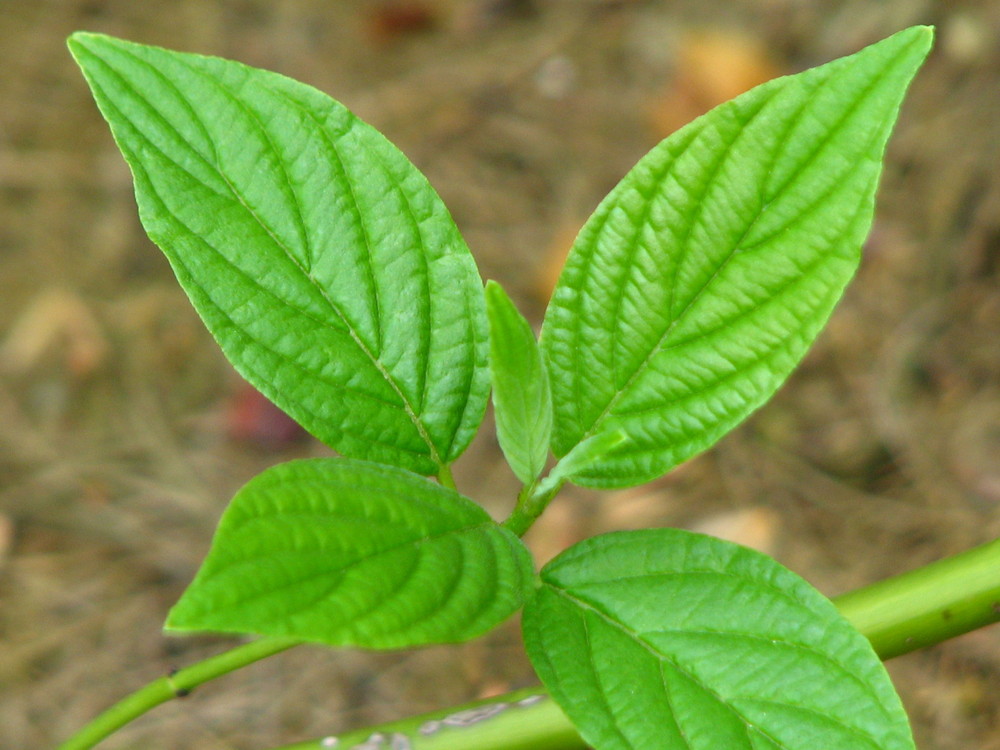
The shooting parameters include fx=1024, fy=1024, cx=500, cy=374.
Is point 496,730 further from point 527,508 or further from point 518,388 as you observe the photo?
point 518,388

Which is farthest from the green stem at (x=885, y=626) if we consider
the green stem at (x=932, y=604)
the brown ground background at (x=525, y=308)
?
the brown ground background at (x=525, y=308)

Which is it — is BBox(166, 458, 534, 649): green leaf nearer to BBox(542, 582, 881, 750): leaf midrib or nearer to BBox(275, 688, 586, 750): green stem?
BBox(542, 582, 881, 750): leaf midrib

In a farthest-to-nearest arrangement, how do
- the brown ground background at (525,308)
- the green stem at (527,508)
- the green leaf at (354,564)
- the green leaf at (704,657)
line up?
the brown ground background at (525,308) → the green stem at (527,508) → the green leaf at (704,657) → the green leaf at (354,564)

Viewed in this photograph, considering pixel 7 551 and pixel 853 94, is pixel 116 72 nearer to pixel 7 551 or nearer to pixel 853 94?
pixel 853 94

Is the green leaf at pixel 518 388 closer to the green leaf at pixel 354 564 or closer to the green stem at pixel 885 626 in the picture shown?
the green leaf at pixel 354 564

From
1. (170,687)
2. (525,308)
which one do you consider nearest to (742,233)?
(170,687)

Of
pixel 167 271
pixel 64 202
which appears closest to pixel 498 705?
pixel 167 271
